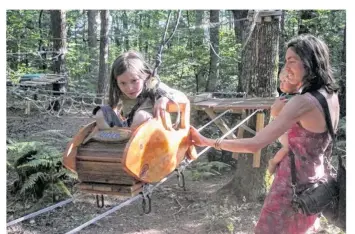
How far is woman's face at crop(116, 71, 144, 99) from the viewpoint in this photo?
127cm

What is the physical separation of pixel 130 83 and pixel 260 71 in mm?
1895

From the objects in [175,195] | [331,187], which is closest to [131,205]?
[175,195]

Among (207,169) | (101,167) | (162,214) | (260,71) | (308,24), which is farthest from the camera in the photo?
(308,24)

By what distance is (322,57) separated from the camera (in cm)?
109

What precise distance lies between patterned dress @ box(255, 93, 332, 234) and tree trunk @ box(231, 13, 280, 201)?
190 centimetres

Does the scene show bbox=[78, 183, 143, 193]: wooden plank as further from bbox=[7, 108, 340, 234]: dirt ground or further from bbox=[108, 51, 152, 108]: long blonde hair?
bbox=[7, 108, 340, 234]: dirt ground

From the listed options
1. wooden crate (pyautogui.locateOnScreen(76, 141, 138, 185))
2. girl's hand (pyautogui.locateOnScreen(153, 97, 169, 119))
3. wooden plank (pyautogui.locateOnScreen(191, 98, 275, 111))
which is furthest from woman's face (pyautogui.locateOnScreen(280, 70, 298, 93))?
wooden plank (pyautogui.locateOnScreen(191, 98, 275, 111))

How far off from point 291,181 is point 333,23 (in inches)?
209

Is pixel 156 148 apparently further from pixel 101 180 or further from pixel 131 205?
pixel 131 205

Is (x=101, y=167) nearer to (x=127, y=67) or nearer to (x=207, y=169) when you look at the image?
(x=127, y=67)

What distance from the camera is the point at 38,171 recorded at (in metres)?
3.56

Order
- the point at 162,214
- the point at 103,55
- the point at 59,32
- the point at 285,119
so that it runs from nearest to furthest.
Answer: the point at 285,119 → the point at 162,214 → the point at 59,32 → the point at 103,55

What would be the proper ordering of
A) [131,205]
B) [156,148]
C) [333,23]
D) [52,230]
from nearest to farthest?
[156,148], [52,230], [131,205], [333,23]

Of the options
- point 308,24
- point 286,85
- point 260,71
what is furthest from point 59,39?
point 286,85
